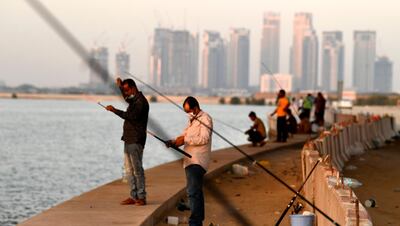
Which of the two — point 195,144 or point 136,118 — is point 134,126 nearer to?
point 136,118

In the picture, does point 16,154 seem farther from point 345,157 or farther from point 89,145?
point 345,157

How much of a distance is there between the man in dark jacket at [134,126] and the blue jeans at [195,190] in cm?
148

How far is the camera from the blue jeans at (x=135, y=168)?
1356 centimetres

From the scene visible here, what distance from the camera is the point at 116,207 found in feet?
45.7

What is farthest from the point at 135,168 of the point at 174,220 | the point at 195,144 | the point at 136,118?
the point at 195,144

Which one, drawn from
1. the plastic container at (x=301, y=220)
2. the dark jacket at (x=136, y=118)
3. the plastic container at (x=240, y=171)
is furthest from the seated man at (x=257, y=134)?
the plastic container at (x=301, y=220)

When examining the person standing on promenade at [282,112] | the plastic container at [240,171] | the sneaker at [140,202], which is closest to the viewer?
the sneaker at [140,202]

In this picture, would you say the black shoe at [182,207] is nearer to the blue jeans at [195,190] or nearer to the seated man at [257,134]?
the blue jeans at [195,190]

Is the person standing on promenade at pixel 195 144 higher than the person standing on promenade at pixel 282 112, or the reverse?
the person standing on promenade at pixel 195 144

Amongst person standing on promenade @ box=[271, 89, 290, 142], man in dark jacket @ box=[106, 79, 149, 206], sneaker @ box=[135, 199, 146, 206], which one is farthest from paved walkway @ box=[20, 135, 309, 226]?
person standing on promenade @ box=[271, 89, 290, 142]

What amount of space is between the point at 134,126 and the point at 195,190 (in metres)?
1.67

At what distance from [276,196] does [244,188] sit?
144cm

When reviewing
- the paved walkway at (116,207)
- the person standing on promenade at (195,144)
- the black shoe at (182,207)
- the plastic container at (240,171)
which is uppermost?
the person standing on promenade at (195,144)

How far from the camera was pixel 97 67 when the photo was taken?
32.0ft
